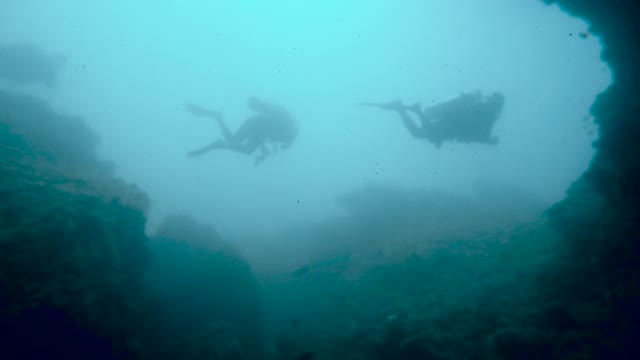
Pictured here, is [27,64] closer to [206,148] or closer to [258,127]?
[206,148]

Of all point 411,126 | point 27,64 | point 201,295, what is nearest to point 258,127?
point 411,126

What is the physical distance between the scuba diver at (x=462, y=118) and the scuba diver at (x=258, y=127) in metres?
5.93

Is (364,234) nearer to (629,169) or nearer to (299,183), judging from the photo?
(629,169)

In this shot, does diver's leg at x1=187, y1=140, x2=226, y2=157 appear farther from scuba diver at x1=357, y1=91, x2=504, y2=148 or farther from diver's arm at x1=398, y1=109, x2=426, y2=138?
diver's arm at x1=398, y1=109, x2=426, y2=138

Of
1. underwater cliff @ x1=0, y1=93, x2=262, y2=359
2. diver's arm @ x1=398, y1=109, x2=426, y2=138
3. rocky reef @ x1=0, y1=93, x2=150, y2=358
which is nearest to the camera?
rocky reef @ x1=0, y1=93, x2=150, y2=358

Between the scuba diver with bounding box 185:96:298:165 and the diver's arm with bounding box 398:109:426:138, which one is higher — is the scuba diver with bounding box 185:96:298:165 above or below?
above

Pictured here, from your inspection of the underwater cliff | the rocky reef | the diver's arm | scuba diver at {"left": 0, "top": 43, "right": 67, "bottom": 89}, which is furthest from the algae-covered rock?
scuba diver at {"left": 0, "top": 43, "right": 67, "bottom": 89}

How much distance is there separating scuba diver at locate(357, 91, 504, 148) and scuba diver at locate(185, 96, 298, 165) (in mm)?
5932

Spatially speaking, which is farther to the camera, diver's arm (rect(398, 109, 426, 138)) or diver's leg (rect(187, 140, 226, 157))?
diver's arm (rect(398, 109, 426, 138))

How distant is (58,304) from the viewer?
7820mm

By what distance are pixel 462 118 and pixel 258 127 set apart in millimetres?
11022

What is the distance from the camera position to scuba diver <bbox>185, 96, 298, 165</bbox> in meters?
17.6

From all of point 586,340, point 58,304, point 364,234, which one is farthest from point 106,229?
point 364,234

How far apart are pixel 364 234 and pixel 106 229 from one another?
19.4 m
